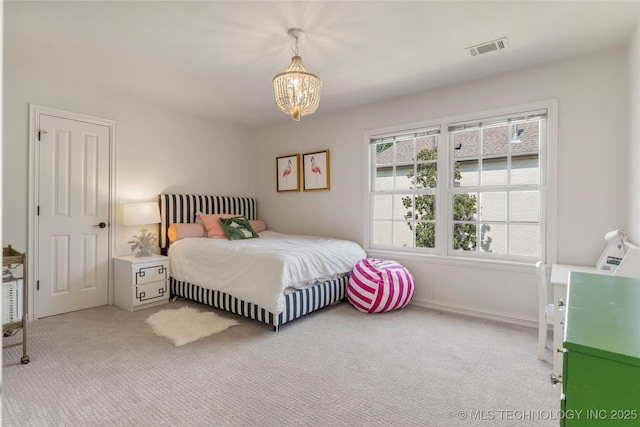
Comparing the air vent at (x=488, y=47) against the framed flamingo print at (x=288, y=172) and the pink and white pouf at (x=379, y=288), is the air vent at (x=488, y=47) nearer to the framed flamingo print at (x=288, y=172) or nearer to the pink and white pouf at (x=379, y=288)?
the pink and white pouf at (x=379, y=288)

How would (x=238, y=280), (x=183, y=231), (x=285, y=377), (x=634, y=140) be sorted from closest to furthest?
(x=285, y=377)
(x=634, y=140)
(x=238, y=280)
(x=183, y=231)

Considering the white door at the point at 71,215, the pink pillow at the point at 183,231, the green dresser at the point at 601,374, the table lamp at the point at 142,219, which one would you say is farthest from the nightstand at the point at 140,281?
the green dresser at the point at 601,374

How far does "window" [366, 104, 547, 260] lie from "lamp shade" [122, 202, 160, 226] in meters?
2.59

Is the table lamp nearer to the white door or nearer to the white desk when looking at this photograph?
the white door

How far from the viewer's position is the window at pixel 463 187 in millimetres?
3389

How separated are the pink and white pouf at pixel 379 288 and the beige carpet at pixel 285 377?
0.95 ft

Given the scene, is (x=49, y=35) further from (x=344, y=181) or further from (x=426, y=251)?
(x=426, y=251)

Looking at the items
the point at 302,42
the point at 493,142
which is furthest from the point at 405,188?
the point at 302,42

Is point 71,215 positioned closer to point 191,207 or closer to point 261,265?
point 191,207

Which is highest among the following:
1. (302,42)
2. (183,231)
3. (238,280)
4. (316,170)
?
(302,42)

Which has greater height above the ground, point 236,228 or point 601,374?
point 236,228

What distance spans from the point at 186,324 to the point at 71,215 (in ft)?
5.78

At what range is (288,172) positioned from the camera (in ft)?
17.1

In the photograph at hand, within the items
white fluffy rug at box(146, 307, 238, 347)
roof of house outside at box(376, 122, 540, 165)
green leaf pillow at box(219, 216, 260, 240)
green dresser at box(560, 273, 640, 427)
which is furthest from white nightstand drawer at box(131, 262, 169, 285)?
green dresser at box(560, 273, 640, 427)
